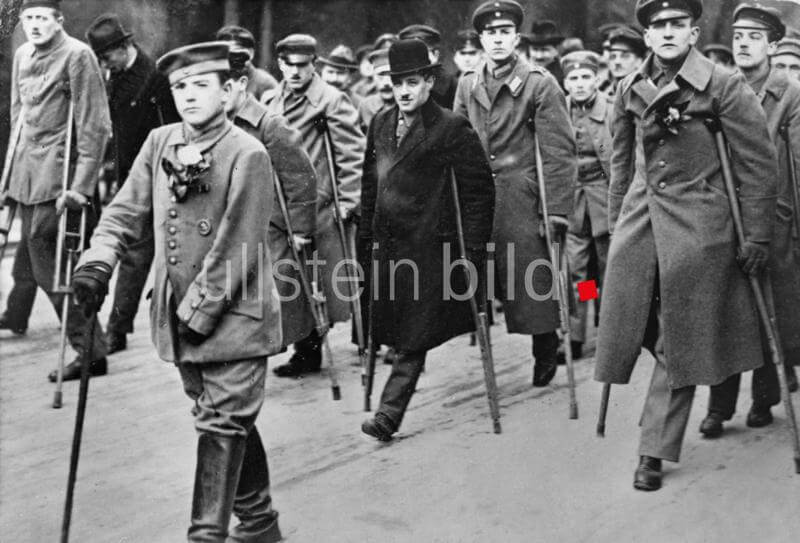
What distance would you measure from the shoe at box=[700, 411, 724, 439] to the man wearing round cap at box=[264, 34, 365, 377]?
2.75 metres

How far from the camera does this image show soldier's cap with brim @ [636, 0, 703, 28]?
17.3 ft

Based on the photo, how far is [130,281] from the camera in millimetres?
8031

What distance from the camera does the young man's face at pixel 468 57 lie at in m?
10.5

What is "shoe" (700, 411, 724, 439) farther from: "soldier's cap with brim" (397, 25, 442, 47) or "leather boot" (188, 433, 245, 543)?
"soldier's cap with brim" (397, 25, 442, 47)

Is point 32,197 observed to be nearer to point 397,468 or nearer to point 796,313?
point 397,468

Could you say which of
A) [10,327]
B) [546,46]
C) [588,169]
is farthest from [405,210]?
[546,46]

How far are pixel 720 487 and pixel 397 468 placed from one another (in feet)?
4.94

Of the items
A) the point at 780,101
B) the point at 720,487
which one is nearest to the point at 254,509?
the point at 720,487

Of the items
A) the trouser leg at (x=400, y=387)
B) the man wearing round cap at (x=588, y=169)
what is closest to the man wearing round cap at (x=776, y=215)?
the trouser leg at (x=400, y=387)

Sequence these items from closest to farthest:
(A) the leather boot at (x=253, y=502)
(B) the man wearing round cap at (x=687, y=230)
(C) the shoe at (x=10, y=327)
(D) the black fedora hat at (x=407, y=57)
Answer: (A) the leather boot at (x=253, y=502)
(B) the man wearing round cap at (x=687, y=230)
(D) the black fedora hat at (x=407, y=57)
(C) the shoe at (x=10, y=327)

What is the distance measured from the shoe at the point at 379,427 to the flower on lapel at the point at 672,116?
207 centimetres

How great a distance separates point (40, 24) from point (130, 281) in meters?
1.89

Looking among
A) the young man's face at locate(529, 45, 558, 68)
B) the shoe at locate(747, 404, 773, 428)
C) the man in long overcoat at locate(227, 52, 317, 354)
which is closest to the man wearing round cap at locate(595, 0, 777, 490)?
the shoe at locate(747, 404, 773, 428)

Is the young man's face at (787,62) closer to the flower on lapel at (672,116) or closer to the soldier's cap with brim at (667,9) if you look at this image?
the soldier's cap with brim at (667,9)
